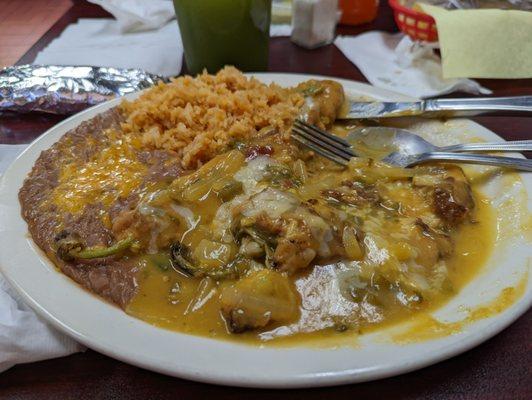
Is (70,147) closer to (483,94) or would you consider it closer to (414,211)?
(414,211)

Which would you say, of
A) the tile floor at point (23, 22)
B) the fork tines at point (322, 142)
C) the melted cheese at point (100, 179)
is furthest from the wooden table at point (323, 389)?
the tile floor at point (23, 22)

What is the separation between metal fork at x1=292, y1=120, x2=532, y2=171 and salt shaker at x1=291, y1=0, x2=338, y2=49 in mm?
1453

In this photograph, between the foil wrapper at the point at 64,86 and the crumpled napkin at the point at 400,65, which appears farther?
the crumpled napkin at the point at 400,65

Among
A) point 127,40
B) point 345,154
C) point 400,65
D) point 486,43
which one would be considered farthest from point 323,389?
point 127,40

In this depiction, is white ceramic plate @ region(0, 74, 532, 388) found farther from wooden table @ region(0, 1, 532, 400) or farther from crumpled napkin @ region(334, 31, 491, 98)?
crumpled napkin @ region(334, 31, 491, 98)

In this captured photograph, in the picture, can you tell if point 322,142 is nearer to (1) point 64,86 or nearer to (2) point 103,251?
(2) point 103,251

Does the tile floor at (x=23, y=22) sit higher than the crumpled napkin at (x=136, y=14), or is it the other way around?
the crumpled napkin at (x=136, y=14)

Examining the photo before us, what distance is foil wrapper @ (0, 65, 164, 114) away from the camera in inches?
96.5

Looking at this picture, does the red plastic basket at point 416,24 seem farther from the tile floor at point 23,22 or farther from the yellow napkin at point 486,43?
the tile floor at point 23,22

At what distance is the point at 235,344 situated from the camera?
1.13 metres

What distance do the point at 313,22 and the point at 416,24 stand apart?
0.70m

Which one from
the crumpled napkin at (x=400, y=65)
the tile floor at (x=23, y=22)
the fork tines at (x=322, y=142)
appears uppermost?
the fork tines at (x=322, y=142)

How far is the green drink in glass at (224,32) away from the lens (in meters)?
2.50

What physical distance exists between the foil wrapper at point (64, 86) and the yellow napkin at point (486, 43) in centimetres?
180
